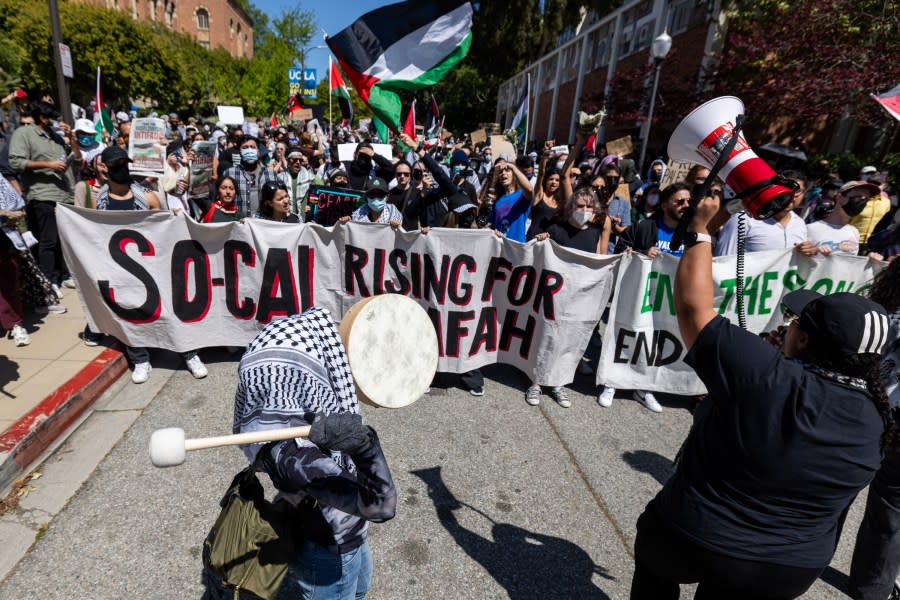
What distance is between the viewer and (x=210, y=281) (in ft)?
13.9

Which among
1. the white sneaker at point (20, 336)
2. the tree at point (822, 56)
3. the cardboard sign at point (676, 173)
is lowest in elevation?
the white sneaker at point (20, 336)

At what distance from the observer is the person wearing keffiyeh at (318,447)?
1.26m

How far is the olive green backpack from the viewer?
4.63ft

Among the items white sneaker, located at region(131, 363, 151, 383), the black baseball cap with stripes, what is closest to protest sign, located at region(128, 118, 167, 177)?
white sneaker, located at region(131, 363, 151, 383)

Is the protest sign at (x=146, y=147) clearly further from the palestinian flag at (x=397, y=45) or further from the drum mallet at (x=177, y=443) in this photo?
the drum mallet at (x=177, y=443)

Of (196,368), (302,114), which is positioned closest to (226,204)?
(196,368)

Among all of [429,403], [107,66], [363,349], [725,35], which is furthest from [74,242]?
[107,66]

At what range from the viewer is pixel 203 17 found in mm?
57844

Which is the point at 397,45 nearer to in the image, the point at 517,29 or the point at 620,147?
the point at 620,147

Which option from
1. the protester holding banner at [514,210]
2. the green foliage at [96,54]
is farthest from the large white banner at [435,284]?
the green foliage at [96,54]

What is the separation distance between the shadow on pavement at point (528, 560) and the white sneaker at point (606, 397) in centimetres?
182

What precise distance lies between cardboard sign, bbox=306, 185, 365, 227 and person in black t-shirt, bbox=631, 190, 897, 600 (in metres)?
4.61

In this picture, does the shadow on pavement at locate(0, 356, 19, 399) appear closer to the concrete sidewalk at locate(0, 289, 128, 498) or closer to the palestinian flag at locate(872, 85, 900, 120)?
the concrete sidewalk at locate(0, 289, 128, 498)

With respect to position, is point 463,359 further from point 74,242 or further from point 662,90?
point 662,90
